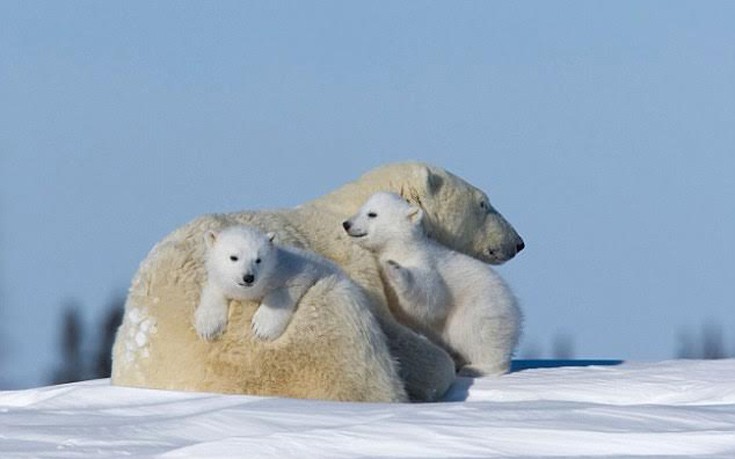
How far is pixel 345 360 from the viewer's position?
8117 millimetres

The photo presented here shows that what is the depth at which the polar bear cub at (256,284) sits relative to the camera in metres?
7.98

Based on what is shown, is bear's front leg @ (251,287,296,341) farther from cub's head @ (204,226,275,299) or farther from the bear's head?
the bear's head

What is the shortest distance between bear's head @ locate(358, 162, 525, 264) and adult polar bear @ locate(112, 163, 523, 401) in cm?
54

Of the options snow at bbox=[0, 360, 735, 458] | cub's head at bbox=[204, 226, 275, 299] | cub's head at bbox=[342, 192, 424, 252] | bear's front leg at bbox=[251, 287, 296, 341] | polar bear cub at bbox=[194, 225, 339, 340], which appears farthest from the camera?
cub's head at bbox=[342, 192, 424, 252]

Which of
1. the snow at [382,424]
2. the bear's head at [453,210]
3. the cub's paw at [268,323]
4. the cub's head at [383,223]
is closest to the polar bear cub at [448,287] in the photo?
the cub's head at [383,223]

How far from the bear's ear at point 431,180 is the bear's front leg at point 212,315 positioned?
1.92 meters

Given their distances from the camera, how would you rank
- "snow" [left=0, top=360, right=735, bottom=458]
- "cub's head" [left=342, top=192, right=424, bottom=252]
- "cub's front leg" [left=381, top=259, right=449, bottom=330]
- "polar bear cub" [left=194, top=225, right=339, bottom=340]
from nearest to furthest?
"snow" [left=0, top=360, right=735, bottom=458] < "polar bear cub" [left=194, top=225, right=339, bottom=340] < "cub's front leg" [left=381, top=259, right=449, bottom=330] < "cub's head" [left=342, top=192, right=424, bottom=252]

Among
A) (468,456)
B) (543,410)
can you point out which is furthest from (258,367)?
(468,456)

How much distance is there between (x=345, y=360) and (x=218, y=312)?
0.63 m

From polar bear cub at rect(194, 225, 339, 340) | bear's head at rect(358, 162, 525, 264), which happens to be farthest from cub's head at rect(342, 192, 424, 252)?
polar bear cub at rect(194, 225, 339, 340)

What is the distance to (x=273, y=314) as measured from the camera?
26.7 ft

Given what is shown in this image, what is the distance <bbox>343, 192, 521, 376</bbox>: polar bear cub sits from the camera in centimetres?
926

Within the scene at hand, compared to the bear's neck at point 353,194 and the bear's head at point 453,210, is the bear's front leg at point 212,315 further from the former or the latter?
the bear's head at point 453,210

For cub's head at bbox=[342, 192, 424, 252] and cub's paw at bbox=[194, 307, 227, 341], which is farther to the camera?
cub's head at bbox=[342, 192, 424, 252]
